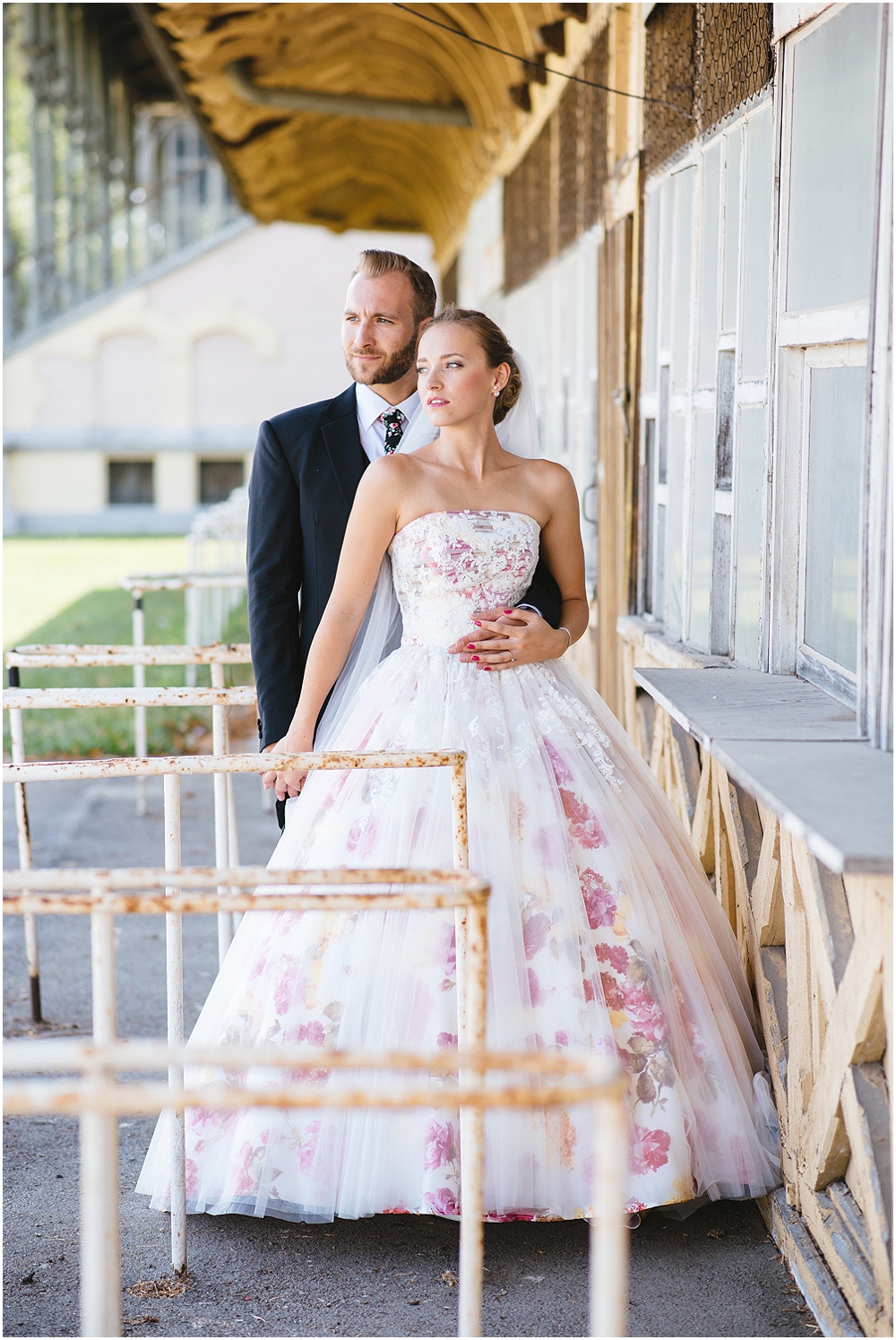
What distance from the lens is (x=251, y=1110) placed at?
107 inches

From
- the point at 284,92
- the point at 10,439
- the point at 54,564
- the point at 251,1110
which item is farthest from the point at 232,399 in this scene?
the point at 251,1110

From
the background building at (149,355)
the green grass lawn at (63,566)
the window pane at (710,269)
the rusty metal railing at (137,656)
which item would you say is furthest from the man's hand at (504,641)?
the background building at (149,355)

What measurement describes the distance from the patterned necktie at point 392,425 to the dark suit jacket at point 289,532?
0.36 feet

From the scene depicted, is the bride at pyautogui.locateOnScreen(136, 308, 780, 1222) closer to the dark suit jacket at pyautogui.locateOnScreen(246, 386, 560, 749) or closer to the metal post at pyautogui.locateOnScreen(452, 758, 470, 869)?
the dark suit jacket at pyautogui.locateOnScreen(246, 386, 560, 749)

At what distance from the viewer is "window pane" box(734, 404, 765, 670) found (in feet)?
11.1

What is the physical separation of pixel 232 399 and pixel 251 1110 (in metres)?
22.9

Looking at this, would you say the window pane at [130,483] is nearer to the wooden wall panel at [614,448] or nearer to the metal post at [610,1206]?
the wooden wall panel at [614,448]

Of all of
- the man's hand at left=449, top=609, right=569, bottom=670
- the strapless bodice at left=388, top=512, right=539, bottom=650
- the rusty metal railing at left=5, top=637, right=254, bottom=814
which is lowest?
the rusty metal railing at left=5, top=637, right=254, bottom=814

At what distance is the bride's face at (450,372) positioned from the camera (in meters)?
3.01

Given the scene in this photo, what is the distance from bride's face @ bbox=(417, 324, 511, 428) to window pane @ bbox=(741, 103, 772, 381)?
725mm

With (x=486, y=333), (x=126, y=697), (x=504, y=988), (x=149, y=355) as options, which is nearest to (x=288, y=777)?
(x=126, y=697)

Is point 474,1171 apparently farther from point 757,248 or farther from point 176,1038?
point 757,248


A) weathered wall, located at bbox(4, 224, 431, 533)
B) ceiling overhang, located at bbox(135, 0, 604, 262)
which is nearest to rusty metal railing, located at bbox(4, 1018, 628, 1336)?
ceiling overhang, located at bbox(135, 0, 604, 262)

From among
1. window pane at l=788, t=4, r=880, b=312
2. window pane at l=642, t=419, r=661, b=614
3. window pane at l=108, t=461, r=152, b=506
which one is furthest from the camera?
window pane at l=108, t=461, r=152, b=506
